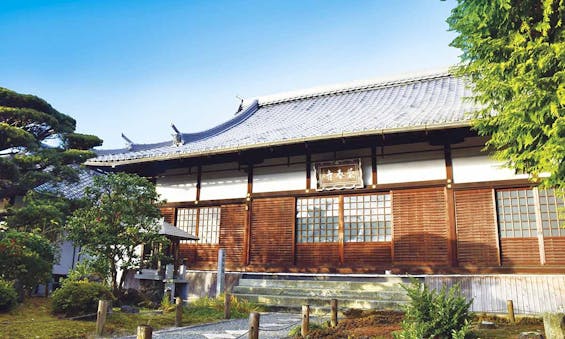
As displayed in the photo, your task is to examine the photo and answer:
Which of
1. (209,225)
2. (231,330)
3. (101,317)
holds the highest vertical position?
(209,225)

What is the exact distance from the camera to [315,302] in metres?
12.8

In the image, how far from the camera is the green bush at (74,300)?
31.9 ft

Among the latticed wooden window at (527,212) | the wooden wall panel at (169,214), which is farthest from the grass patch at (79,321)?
the latticed wooden window at (527,212)

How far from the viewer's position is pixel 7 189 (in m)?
17.4

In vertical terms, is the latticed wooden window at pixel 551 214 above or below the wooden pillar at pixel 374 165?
below

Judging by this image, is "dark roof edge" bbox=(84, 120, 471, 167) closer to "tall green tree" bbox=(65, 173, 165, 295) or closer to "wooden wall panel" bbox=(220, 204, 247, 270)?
"wooden wall panel" bbox=(220, 204, 247, 270)

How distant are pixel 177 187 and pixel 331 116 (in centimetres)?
667

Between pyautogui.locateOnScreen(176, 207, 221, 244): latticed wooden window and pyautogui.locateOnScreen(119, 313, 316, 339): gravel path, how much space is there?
5.60 metres

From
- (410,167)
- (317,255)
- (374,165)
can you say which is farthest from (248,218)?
(410,167)

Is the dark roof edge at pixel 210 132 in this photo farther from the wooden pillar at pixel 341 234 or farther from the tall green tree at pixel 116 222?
the wooden pillar at pixel 341 234

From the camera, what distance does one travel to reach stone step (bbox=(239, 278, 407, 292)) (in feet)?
42.4

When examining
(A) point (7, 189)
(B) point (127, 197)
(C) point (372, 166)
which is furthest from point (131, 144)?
(C) point (372, 166)

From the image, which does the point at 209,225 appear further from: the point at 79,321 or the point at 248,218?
the point at 79,321

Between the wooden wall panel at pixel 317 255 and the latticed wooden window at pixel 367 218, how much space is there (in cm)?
62
